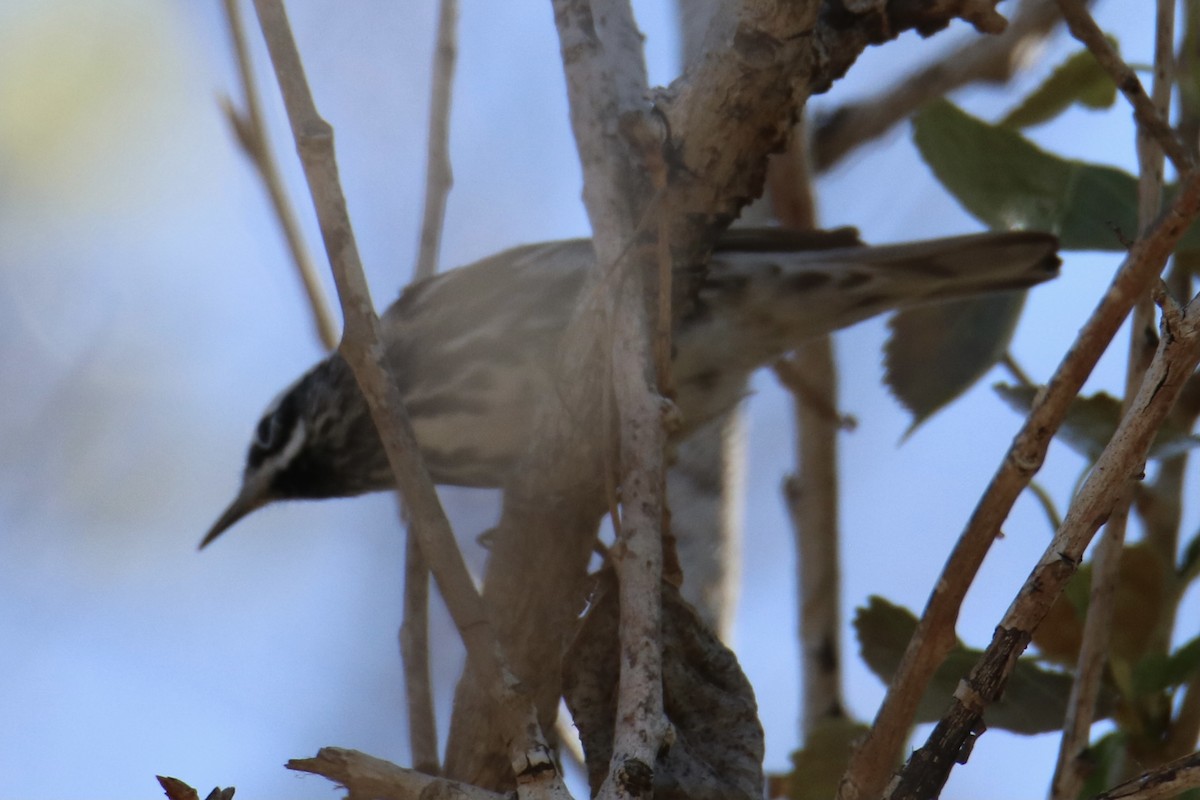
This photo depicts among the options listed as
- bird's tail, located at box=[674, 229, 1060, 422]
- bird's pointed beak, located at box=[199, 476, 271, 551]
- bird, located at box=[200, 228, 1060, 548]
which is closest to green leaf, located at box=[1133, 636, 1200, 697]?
bird, located at box=[200, 228, 1060, 548]

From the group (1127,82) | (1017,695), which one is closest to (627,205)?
(1127,82)

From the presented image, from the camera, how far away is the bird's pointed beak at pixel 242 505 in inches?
169

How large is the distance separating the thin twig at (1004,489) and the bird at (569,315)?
1.80 meters

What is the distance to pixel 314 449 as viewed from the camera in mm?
4121

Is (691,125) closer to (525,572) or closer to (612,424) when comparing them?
(612,424)

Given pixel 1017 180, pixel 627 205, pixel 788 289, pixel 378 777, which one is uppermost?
pixel 788 289

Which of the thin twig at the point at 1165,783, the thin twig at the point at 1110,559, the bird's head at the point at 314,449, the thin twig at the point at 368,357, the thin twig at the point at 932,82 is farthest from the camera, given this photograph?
the thin twig at the point at 932,82

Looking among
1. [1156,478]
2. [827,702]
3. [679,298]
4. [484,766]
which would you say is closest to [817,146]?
[827,702]

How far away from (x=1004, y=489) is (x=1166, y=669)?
39.7 inches

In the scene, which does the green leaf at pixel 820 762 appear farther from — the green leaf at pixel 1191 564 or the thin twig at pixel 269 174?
the thin twig at pixel 269 174

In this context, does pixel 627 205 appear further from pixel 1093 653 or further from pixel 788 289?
pixel 788 289

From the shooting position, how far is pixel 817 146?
4855 millimetres

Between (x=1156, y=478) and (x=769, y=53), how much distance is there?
1.29 m

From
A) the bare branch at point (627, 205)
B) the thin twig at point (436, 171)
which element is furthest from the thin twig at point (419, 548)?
the bare branch at point (627, 205)
